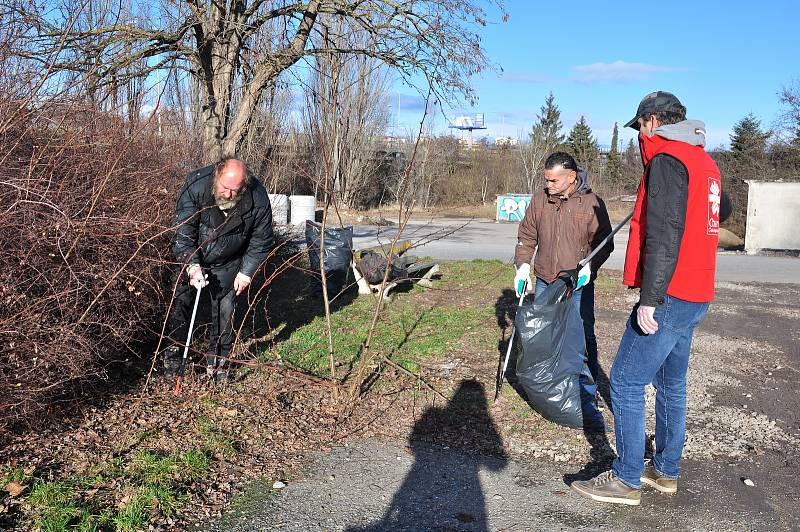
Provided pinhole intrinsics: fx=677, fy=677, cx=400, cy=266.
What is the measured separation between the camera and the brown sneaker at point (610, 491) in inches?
139

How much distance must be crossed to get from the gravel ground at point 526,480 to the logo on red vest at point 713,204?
147 centimetres

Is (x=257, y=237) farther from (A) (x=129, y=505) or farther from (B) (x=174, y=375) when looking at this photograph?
(A) (x=129, y=505)

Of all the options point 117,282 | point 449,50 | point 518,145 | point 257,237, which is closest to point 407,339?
point 257,237

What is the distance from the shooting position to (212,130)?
29.2 feet

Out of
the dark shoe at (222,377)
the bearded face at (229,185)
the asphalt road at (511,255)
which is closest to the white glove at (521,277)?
the bearded face at (229,185)

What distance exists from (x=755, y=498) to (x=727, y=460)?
532 mm

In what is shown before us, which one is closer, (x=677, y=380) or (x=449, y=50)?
(x=677, y=380)

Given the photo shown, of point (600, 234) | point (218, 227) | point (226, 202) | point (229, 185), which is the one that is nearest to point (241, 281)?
point (218, 227)

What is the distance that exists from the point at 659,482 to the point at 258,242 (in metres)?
3.12

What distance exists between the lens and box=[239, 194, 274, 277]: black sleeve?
502 cm

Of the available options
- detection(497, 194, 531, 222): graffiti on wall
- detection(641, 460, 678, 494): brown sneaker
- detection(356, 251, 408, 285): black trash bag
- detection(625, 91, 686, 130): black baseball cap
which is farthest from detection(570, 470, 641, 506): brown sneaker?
detection(497, 194, 531, 222): graffiti on wall

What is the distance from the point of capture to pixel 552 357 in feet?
14.5

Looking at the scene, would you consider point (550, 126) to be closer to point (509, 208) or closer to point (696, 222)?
point (509, 208)

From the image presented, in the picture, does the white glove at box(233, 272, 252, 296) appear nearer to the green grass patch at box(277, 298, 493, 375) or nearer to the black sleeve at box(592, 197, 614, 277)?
the green grass patch at box(277, 298, 493, 375)
